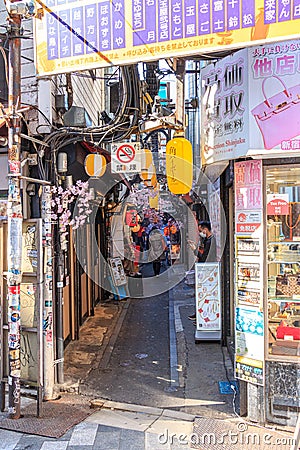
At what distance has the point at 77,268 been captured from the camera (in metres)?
11.0

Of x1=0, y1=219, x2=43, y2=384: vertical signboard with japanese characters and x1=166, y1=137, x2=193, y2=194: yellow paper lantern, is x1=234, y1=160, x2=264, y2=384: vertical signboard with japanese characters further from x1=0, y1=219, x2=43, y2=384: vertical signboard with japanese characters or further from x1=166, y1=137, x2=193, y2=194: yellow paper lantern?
x1=0, y1=219, x2=43, y2=384: vertical signboard with japanese characters

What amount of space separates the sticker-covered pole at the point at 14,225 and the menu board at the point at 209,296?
437 cm

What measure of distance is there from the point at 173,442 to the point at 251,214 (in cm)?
296

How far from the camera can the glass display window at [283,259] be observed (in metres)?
6.15

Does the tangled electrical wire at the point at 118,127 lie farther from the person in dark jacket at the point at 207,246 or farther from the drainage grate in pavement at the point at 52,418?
the person in dark jacket at the point at 207,246

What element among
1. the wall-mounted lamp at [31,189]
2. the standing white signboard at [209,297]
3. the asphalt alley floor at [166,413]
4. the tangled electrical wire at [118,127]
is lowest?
the asphalt alley floor at [166,413]

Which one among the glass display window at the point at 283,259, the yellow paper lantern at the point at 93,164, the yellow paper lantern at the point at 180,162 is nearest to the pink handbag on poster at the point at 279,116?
the glass display window at the point at 283,259

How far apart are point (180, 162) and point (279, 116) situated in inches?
101

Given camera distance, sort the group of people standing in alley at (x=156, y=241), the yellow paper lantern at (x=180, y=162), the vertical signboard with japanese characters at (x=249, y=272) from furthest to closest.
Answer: the group of people standing in alley at (x=156, y=241) < the yellow paper lantern at (x=180, y=162) < the vertical signboard with japanese characters at (x=249, y=272)

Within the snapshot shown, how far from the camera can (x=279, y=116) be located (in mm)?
5562

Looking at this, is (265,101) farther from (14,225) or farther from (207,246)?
(207,246)

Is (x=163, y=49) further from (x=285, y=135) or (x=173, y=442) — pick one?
(x=173, y=442)

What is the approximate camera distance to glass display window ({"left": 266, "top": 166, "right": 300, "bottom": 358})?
20.2ft

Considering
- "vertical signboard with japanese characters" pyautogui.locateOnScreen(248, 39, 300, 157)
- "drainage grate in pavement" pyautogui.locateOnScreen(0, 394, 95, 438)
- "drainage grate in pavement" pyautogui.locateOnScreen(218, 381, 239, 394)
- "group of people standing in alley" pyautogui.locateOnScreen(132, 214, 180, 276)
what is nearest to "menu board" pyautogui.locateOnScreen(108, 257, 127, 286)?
"group of people standing in alley" pyautogui.locateOnScreen(132, 214, 180, 276)
